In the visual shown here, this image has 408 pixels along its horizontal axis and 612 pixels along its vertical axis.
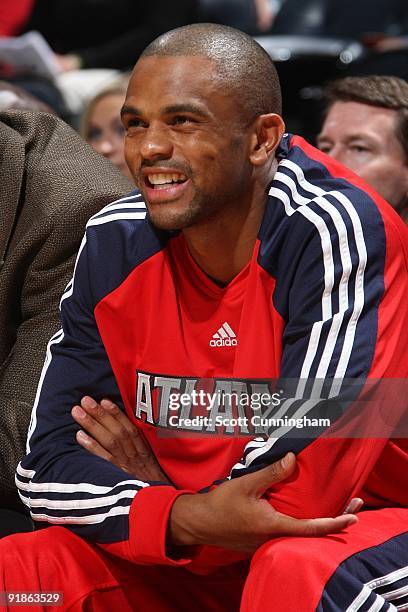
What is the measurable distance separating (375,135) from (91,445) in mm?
1213

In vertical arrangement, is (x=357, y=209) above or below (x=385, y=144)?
below

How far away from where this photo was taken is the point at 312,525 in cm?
148

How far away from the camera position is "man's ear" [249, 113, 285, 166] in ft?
5.66

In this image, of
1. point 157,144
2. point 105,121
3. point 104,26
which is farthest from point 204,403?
point 104,26

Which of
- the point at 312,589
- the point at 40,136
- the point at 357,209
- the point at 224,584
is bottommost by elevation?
the point at 224,584

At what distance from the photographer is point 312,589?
1397mm

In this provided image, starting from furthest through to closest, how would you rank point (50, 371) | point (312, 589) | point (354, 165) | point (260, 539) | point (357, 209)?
point (354, 165) < point (50, 371) < point (357, 209) < point (260, 539) < point (312, 589)

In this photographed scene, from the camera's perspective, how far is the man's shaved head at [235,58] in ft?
5.53

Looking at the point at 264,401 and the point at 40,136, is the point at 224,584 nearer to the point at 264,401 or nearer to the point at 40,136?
the point at 264,401

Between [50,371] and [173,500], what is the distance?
382mm

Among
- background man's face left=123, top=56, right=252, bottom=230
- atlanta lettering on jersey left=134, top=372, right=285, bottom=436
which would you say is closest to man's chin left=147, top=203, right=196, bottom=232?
background man's face left=123, top=56, right=252, bottom=230

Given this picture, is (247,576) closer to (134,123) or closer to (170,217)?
(170,217)

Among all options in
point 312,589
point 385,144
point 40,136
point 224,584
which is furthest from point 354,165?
point 312,589

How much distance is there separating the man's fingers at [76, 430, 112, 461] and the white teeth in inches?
18.0
